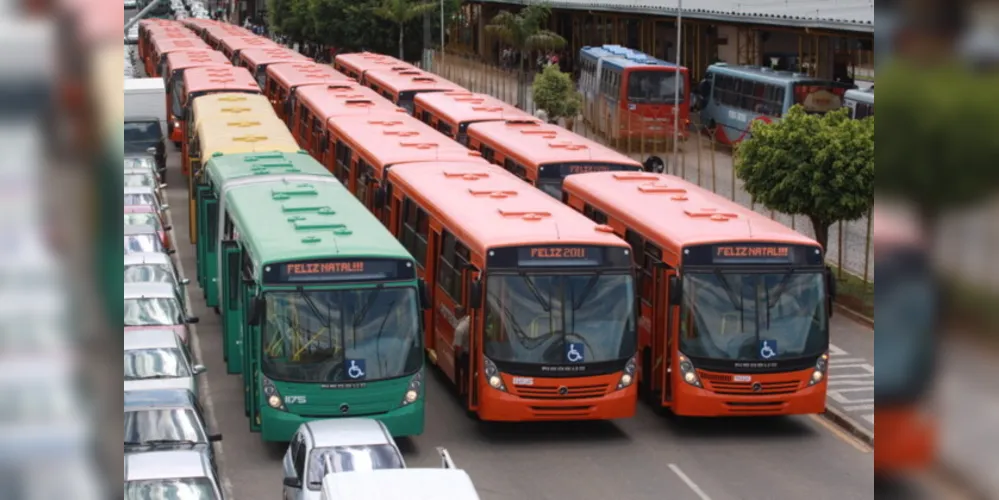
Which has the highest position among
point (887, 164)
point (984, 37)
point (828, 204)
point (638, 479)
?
point (984, 37)

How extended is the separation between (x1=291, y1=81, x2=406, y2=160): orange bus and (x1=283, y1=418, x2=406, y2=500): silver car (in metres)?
18.0

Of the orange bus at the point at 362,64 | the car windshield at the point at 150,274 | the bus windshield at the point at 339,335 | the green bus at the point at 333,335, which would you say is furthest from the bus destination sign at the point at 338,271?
the orange bus at the point at 362,64

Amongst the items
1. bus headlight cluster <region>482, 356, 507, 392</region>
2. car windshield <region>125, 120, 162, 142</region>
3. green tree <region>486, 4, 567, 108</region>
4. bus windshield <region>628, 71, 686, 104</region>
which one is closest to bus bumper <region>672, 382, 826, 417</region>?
bus headlight cluster <region>482, 356, 507, 392</region>

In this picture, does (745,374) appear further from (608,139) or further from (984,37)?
(608,139)

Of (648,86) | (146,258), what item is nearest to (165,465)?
(146,258)

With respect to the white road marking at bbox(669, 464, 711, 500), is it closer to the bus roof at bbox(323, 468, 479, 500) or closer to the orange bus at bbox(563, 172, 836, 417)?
the orange bus at bbox(563, 172, 836, 417)

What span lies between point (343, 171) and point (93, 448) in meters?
27.9

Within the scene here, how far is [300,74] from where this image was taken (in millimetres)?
43969

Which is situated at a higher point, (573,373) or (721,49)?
(721,49)

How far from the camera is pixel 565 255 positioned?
17.5 meters

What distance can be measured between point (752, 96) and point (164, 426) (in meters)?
33.2

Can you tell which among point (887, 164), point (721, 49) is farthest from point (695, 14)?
point (887, 164)

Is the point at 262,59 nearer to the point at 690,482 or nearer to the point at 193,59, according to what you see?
the point at 193,59

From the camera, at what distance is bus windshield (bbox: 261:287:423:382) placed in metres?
16.3
